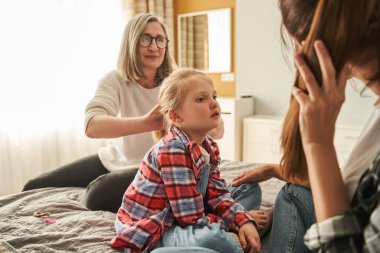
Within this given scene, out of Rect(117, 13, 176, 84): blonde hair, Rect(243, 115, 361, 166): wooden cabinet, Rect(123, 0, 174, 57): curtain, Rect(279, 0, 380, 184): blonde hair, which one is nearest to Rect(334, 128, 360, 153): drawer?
Rect(243, 115, 361, 166): wooden cabinet

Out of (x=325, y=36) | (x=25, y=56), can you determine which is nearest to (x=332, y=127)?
(x=325, y=36)

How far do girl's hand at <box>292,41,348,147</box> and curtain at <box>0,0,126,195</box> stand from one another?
2.71 metres

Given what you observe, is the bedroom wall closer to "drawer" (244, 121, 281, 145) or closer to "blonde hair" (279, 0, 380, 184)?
"drawer" (244, 121, 281, 145)

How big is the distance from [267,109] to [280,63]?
514mm

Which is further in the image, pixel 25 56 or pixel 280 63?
pixel 280 63

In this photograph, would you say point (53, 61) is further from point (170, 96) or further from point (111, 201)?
point (170, 96)

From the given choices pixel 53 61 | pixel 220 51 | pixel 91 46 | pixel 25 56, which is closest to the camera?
pixel 25 56

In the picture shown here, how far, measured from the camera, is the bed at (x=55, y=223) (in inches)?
44.6

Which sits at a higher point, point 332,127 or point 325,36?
point 325,36

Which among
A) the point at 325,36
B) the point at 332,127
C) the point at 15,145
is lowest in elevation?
the point at 15,145

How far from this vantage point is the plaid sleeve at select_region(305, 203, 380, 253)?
0.58m

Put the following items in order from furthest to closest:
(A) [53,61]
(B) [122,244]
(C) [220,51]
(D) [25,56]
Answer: (C) [220,51] → (A) [53,61] → (D) [25,56] → (B) [122,244]

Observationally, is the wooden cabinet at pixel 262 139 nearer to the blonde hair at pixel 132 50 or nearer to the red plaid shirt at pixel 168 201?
the blonde hair at pixel 132 50

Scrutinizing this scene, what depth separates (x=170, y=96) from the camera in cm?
125
